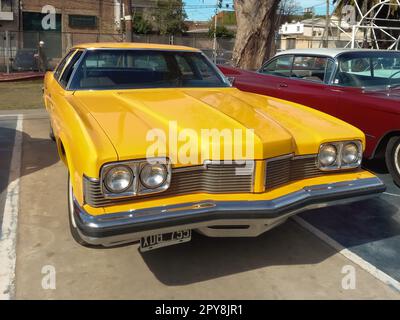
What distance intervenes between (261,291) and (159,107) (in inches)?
62.4

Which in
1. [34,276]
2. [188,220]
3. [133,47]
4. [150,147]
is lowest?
[34,276]

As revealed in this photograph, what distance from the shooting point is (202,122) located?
3.09 m

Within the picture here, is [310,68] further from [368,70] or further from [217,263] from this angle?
[217,263]

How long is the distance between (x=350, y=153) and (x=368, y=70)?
2823mm

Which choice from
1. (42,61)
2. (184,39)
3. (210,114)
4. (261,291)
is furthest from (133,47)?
(184,39)

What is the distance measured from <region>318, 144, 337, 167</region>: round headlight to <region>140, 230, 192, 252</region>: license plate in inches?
44.3

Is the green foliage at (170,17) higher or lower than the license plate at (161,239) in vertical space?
higher

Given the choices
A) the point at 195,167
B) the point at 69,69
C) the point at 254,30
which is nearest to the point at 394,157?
the point at 195,167

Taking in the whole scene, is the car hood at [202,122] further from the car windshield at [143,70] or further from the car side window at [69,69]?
the car side window at [69,69]

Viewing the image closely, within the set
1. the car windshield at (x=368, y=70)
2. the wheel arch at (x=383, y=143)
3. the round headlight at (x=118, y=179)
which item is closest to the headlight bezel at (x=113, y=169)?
the round headlight at (x=118, y=179)

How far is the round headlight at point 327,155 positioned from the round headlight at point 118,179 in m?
1.41

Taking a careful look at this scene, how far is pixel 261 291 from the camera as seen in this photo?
2.88 metres

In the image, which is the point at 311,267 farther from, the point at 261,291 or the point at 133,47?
the point at 133,47

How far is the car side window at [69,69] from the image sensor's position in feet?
14.2
